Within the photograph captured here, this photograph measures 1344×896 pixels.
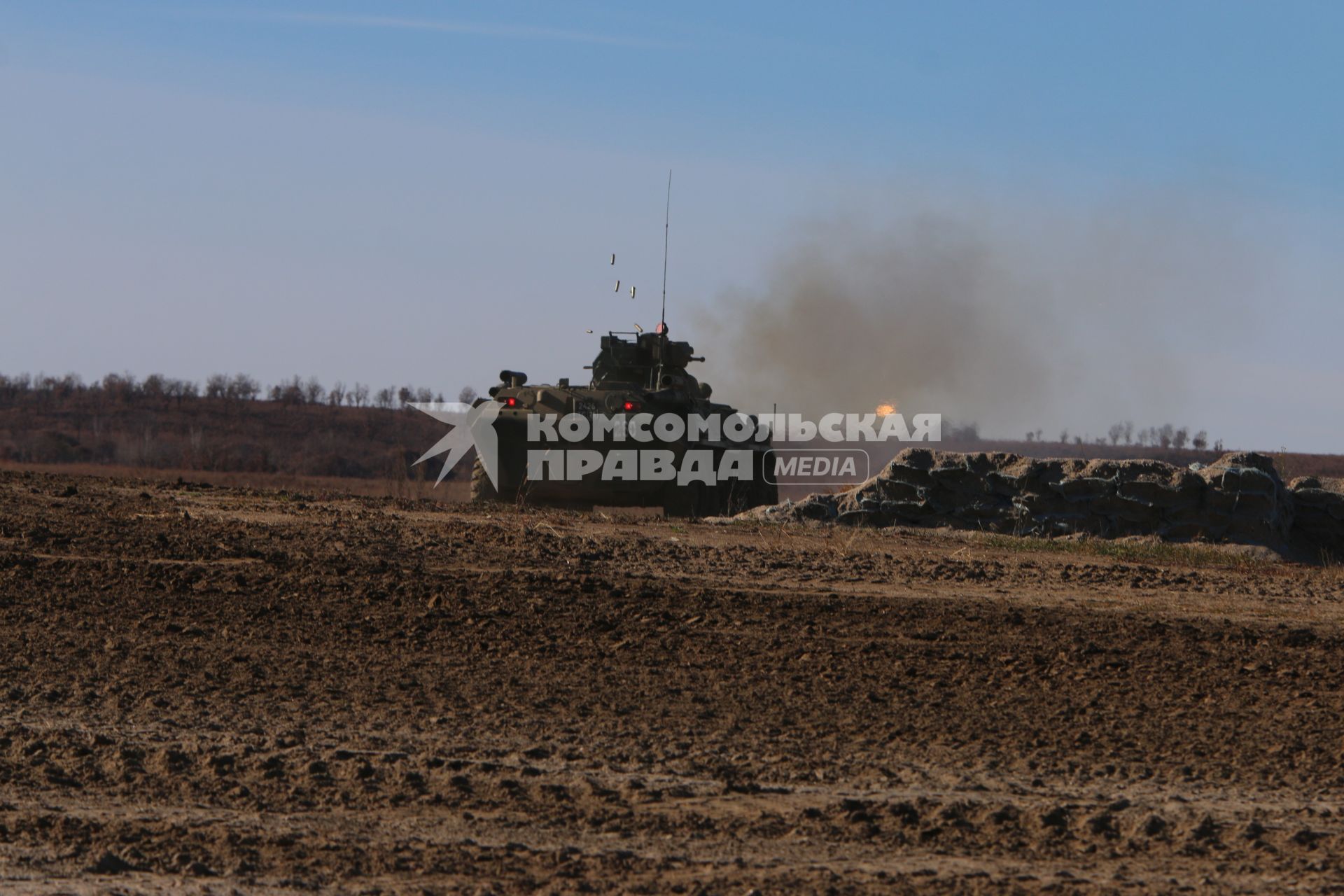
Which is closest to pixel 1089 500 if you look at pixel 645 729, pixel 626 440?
pixel 626 440

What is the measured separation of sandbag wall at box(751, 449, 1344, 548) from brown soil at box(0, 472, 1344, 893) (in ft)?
15.3

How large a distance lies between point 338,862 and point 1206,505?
572 inches

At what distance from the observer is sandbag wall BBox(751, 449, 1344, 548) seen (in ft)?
54.9

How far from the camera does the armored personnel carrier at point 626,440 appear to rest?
1869 centimetres

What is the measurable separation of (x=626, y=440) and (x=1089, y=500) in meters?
5.79

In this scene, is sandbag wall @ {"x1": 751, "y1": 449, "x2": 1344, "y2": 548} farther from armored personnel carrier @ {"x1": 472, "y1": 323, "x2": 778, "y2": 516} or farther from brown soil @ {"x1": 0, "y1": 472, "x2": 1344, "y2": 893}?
brown soil @ {"x1": 0, "y1": 472, "x2": 1344, "y2": 893}

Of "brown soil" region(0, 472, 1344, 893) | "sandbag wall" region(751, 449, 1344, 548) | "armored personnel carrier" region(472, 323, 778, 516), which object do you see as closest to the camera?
"brown soil" region(0, 472, 1344, 893)

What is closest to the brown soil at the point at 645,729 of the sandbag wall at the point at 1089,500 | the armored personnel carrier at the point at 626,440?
the sandbag wall at the point at 1089,500

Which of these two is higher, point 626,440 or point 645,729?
point 626,440

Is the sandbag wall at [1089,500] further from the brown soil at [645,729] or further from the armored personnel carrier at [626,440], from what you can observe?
the brown soil at [645,729]

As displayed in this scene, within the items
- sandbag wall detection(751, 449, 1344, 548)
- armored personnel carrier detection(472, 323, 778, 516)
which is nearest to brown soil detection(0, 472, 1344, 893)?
sandbag wall detection(751, 449, 1344, 548)

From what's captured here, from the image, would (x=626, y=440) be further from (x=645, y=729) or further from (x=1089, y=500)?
(x=645, y=729)

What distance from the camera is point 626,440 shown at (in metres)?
18.7

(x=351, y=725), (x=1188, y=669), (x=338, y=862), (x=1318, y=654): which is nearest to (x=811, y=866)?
(x=338, y=862)
